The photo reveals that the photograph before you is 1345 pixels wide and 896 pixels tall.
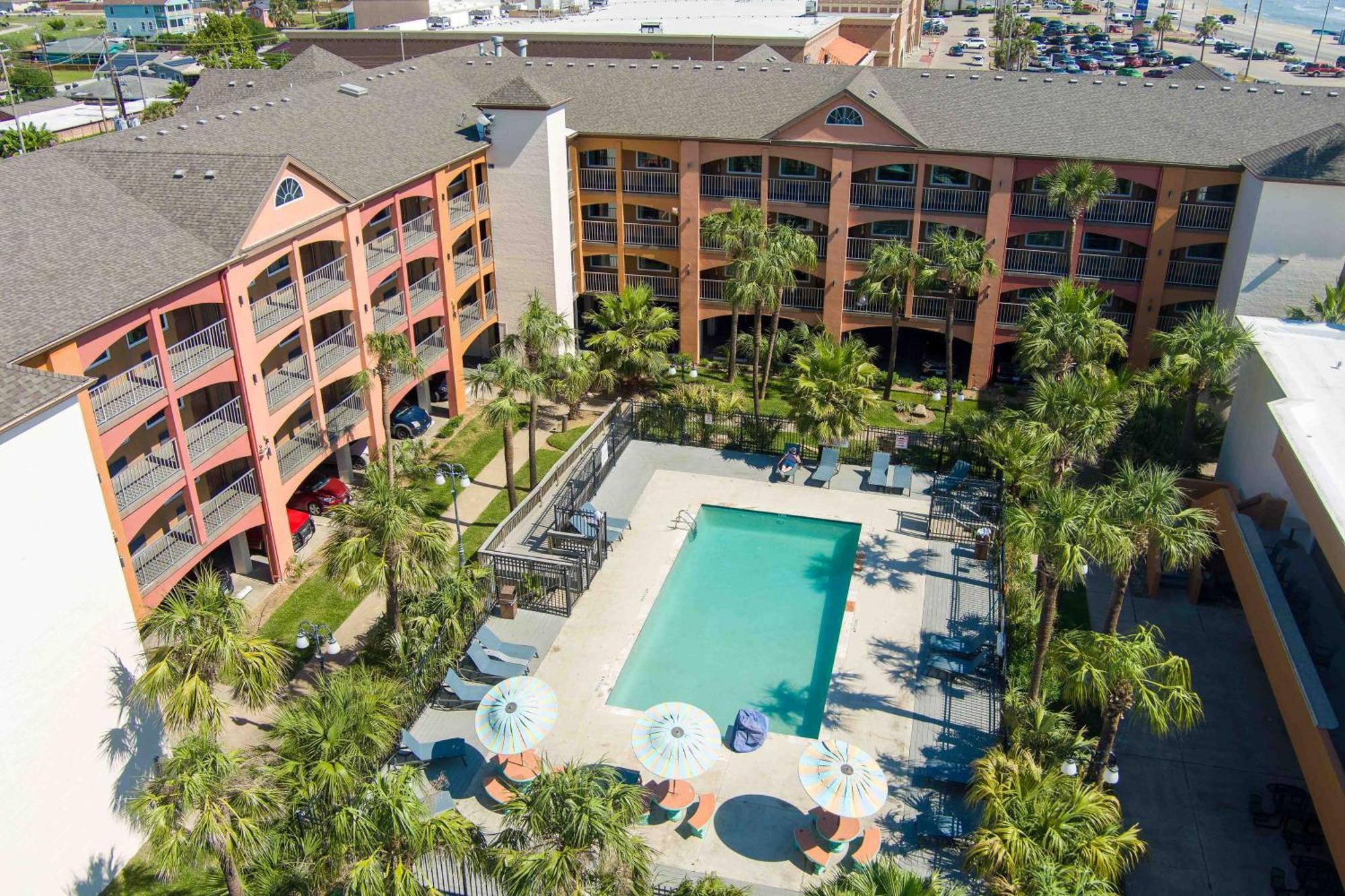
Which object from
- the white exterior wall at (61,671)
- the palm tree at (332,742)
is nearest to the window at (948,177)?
the palm tree at (332,742)

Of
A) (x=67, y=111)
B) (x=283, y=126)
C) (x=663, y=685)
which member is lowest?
→ (x=663, y=685)

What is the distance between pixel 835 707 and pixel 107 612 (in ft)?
58.0

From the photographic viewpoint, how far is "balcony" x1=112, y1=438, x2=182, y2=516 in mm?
28000

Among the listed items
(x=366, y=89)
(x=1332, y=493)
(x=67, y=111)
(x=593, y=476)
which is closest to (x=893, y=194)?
(x=593, y=476)

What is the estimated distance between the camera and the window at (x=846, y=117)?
43.8 meters

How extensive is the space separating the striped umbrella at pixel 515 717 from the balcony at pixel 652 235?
90.6ft

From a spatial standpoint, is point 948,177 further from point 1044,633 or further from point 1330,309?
point 1044,633

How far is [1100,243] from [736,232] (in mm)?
16202

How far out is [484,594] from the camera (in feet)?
103

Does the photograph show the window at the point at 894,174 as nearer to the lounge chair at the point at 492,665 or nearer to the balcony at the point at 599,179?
the balcony at the point at 599,179

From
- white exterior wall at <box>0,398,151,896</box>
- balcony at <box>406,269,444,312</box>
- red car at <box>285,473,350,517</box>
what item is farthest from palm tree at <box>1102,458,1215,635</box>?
balcony at <box>406,269,444,312</box>

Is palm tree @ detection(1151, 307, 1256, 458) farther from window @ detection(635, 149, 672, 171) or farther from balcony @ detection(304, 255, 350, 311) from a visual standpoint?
balcony @ detection(304, 255, 350, 311)

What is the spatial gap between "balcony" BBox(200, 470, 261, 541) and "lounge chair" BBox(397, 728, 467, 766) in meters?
9.50

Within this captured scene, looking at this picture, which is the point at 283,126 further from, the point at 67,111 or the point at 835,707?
the point at 67,111
